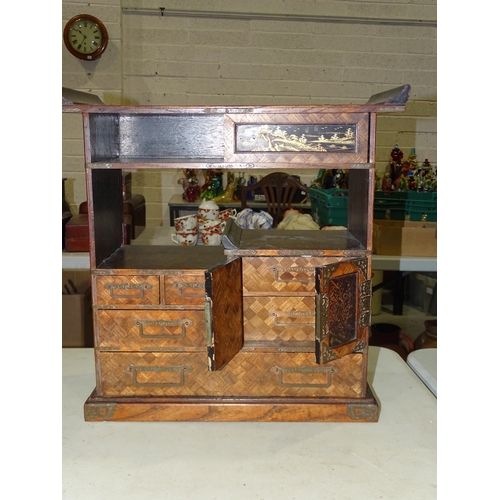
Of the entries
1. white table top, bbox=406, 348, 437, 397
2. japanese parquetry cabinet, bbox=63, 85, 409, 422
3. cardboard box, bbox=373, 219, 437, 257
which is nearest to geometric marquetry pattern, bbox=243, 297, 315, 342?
japanese parquetry cabinet, bbox=63, 85, 409, 422

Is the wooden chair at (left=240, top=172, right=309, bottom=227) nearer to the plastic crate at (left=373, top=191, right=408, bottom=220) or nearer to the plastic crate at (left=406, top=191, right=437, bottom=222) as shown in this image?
the plastic crate at (left=373, top=191, right=408, bottom=220)

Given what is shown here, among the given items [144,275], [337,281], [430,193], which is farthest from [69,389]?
[430,193]

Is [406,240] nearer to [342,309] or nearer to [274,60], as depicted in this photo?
[342,309]

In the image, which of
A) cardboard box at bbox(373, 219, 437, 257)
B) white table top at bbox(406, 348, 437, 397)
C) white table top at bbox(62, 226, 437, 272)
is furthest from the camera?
cardboard box at bbox(373, 219, 437, 257)

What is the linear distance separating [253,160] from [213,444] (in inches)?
35.9

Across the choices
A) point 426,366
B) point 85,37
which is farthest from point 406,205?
point 85,37

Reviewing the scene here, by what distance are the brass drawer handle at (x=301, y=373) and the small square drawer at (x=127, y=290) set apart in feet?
1.60

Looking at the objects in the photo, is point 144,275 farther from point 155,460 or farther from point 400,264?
point 400,264

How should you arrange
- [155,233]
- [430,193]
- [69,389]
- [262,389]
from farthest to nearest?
1. [155,233]
2. [430,193]
3. [69,389]
4. [262,389]

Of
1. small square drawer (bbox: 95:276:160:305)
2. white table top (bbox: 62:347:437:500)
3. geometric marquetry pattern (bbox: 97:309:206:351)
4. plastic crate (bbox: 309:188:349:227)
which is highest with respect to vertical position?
plastic crate (bbox: 309:188:349:227)

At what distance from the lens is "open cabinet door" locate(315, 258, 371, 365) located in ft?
5.88

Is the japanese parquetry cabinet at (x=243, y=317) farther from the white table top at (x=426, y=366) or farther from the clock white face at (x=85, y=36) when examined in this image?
the clock white face at (x=85, y=36)

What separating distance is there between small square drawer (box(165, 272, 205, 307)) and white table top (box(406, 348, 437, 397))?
95 cm

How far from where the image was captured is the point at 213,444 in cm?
185
